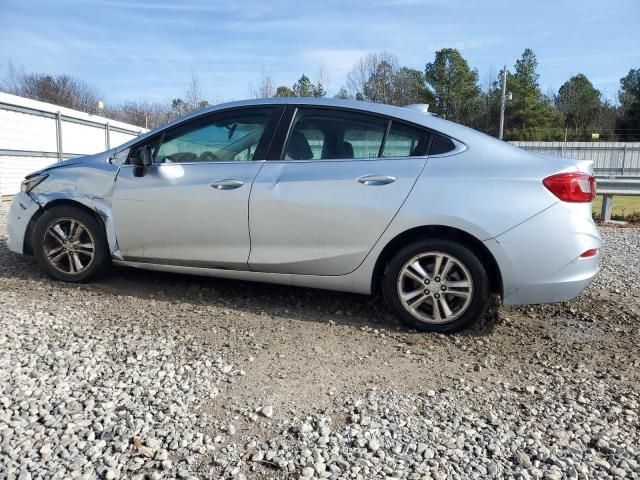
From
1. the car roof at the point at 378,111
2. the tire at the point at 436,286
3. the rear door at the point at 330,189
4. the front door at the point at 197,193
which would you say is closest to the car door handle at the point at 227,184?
the front door at the point at 197,193

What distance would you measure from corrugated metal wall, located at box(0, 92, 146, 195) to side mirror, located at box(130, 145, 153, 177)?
1011cm

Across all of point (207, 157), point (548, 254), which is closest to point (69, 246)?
point (207, 157)

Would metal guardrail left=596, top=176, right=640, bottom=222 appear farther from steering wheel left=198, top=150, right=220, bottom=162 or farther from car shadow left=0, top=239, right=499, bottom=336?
steering wheel left=198, top=150, right=220, bottom=162

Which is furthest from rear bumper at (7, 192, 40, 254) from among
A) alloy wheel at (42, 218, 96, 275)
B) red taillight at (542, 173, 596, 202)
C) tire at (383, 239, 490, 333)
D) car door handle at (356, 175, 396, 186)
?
red taillight at (542, 173, 596, 202)

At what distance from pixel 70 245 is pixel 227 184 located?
1657 millimetres

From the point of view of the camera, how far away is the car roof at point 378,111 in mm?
3740

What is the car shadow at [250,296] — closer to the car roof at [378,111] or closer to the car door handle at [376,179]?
the car door handle at [376,179]

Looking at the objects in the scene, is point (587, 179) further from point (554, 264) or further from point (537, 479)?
point (537, 479)

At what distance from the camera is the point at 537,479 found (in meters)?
2.13

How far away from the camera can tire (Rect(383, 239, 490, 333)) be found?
3.59m

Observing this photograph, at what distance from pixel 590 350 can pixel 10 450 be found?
3.45 meters

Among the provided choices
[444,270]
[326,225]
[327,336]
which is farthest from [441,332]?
[326,225]

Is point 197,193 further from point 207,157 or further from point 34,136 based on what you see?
point 34,136

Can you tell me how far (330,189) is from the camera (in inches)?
148
